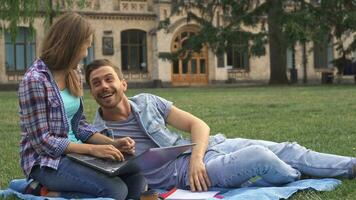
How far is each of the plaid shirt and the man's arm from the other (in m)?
0.92

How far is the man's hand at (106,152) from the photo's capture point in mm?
4199

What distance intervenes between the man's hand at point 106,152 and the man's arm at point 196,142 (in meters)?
0.58

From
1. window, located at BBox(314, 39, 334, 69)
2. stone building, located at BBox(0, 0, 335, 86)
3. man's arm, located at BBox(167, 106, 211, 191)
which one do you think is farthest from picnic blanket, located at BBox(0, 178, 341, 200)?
window, located at BBox(314, 39, 334, 69)

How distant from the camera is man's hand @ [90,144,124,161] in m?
4.20

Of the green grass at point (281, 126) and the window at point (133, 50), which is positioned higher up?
the window at point (133, 50)

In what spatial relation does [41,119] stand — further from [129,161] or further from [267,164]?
[267,164]

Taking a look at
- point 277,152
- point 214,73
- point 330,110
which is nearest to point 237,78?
point 214,73

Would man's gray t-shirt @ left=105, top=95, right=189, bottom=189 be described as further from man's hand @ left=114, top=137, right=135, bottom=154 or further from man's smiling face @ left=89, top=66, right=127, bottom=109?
man's hand @ left=114, top=137, right=135, bottom=154

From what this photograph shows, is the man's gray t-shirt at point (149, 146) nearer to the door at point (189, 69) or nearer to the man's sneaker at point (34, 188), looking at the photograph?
the man's sneaker at point (34, 188)

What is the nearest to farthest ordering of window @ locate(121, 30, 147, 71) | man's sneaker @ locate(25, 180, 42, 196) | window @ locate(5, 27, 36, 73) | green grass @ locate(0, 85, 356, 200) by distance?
man's sneaker @ locate(25, 180, 42, 196) → green grass @ locate(0, 85, 356, 200) → window @ locate(5, 27, 36, 73) → window @ locate(121, 30, 147, 71)

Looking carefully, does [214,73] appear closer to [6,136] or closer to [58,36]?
[6,136]

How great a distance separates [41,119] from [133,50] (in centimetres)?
3713

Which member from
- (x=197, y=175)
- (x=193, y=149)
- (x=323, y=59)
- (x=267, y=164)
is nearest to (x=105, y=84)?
(x=193, y=149)

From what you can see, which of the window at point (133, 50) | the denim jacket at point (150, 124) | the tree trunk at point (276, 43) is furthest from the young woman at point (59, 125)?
the window at point (133, 50)
